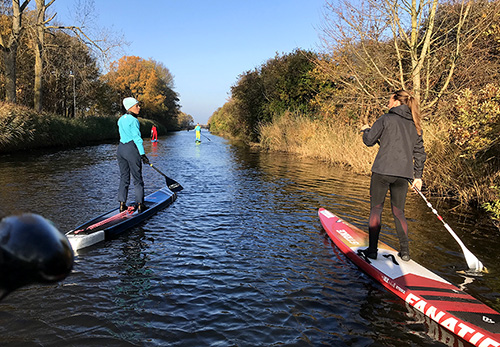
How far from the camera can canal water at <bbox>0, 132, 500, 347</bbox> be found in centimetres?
320

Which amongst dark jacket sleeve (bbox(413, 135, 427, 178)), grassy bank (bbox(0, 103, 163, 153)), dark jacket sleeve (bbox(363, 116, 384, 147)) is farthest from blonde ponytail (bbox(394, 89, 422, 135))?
grassy bank (bbox(0, 103, 163, 153))

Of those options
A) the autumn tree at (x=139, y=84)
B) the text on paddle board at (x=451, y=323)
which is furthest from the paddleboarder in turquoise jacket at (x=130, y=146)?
the autumn tree at (x=139, y=84)

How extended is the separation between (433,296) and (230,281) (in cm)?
231

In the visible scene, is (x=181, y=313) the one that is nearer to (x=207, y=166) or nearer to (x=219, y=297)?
(x=219, y=297)

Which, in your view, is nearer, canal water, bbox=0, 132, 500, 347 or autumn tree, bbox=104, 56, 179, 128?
canal water, bbox=0, 132, 500, 347

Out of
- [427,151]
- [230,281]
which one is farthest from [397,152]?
[427,151]

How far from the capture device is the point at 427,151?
29.5 ft

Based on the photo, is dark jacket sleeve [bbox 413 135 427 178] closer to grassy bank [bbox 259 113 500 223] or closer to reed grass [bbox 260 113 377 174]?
grassy bank [bbox 259 113 500 223]

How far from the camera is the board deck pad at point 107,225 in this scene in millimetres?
5160

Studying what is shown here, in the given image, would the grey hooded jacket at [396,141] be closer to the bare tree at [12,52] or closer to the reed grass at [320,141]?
the reed grass at [320,141]

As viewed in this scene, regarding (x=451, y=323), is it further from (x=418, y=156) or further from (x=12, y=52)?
(x=12, y=52)

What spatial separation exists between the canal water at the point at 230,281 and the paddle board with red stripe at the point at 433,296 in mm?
142

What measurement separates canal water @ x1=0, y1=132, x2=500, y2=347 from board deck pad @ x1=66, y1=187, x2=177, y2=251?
16 cm

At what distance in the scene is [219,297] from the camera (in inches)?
152
